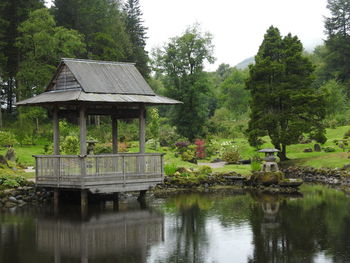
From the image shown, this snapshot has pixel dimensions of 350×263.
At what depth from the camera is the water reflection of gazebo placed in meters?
12.8

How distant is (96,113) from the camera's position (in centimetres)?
2203

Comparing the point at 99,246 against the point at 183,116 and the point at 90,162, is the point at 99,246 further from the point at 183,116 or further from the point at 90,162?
the point at 183,116

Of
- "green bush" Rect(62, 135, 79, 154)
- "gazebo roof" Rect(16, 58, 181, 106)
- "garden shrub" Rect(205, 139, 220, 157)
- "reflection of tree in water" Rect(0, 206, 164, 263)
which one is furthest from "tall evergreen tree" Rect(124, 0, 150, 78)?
"reflection of tree in water" Rect(0, 206, 164, 263)

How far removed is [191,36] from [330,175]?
22.1 meters

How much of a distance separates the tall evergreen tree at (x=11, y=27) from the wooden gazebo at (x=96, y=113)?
26.5 metres

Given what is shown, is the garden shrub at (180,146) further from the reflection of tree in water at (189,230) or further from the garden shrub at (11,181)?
the garden shrub at (11,181)

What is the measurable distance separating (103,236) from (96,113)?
27.1ft

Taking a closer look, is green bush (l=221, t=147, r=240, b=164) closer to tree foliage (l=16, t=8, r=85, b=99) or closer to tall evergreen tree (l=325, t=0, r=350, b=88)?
tree foliage (l=16, t=8, r=85, b=99)

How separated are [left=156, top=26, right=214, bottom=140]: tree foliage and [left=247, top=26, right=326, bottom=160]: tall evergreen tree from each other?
428 inches

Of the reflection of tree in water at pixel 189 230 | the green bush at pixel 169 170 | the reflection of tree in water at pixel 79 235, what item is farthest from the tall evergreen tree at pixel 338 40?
the reflection of tree in water at pixel 79 235

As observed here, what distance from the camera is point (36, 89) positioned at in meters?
44.1

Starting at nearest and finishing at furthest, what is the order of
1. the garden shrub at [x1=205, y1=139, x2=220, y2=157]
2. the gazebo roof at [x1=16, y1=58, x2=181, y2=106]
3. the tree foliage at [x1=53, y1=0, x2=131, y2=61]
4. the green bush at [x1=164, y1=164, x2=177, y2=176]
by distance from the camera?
the gazebo roof at [x1=16, y1=58, x2=181, y2=106], the green bush at [x1=164, y1=164, x2=177, y2=176], the garden shrub at [x1=205, y1=139, x2=220, y2=157], the tree foliage at [x1=53, y1=0, x2=131, y2=61]

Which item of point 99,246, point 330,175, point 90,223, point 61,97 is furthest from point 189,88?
point 99,246

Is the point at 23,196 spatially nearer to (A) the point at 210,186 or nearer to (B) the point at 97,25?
(A) the point at 210,186
